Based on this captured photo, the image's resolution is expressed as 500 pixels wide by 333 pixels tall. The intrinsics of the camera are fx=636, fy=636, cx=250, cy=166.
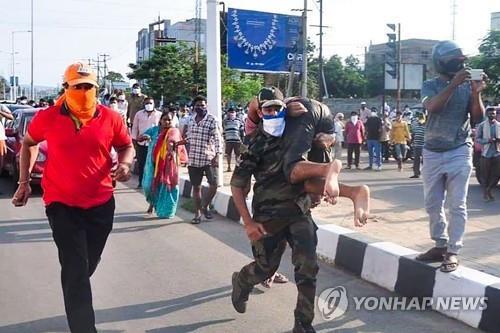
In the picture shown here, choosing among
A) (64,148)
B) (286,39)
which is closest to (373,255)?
(64,148)

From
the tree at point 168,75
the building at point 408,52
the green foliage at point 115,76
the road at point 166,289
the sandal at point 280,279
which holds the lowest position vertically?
the road at point 166,289

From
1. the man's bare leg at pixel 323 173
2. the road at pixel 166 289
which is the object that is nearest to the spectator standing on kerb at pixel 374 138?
the road at pixel 166 289

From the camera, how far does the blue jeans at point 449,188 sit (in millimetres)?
5254

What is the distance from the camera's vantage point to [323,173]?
3846 mm

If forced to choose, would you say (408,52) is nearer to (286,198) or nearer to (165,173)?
(165,173)

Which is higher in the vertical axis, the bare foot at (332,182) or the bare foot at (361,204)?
→ the bare foot at (332,182)

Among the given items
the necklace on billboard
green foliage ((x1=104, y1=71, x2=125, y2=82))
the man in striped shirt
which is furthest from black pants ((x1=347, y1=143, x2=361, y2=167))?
green foliage ((x1=104, y1=71, x2=125, y2=82))

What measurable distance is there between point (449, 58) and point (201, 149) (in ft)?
14.0

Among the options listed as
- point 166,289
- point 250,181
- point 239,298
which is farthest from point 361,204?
point 166,289

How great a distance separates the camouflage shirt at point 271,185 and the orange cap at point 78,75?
116 cm

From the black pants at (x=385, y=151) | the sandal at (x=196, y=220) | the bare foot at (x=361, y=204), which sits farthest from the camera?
the black pants at (x=385, y=151)

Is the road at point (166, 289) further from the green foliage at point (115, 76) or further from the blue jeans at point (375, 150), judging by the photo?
the green foliage at point (115, 76)

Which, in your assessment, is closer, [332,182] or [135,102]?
[332,182]

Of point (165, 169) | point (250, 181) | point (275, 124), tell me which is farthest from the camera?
point (165, 169)
